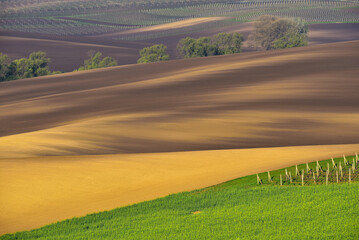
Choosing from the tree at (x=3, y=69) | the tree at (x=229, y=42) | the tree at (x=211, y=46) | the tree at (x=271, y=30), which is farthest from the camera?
the tree at (x=271, y=30)

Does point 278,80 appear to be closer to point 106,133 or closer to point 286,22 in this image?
point 106,133

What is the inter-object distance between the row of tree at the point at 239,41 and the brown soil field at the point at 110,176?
11821 centimetres

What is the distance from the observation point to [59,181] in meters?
36.2

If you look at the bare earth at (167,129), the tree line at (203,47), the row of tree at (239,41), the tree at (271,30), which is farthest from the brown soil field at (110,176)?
the tree at (271,30)

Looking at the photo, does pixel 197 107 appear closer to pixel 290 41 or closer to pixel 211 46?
pixel 211 46

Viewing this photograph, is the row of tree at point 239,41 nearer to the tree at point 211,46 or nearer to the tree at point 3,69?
the tree at point 211,46

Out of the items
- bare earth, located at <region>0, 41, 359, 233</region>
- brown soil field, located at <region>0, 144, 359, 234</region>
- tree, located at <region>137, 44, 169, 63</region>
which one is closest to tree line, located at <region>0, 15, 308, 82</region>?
tree, located at <region>137, 44, 169, 63</region>

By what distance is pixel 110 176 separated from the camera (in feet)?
123

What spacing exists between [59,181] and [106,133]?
1819cm

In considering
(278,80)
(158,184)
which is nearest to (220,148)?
(158,184)

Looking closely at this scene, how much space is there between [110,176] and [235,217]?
1289 centimetres

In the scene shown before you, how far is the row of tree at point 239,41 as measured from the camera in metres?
163

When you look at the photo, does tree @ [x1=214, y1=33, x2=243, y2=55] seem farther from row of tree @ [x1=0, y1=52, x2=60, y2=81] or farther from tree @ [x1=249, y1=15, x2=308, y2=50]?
row of tree @ [x1=0, y1=52, x2=60, y2=81]

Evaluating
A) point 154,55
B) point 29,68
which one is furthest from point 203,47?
point 29,68
